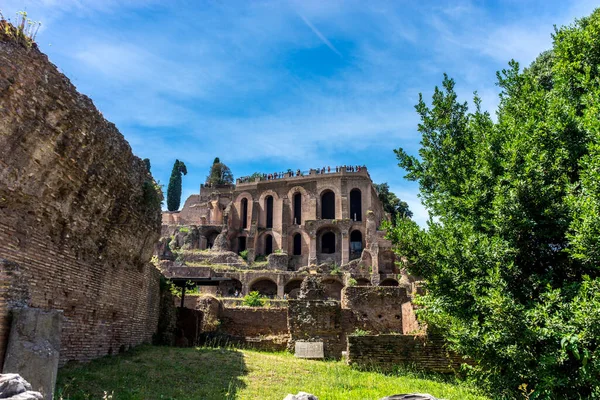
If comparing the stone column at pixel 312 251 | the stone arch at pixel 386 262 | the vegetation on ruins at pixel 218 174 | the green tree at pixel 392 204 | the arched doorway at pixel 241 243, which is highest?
the vegetation on ruins at pixel 218 174

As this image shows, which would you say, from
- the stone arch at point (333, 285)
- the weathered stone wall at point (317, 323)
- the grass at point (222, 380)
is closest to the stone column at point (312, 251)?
the stone arch at point (333, 285)

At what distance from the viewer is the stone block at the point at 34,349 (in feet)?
18.6

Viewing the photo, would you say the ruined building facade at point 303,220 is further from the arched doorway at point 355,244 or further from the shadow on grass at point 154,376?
the shadow on grass at point 154,376

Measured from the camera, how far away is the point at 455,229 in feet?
27.7

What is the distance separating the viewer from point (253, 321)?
51.4 feet

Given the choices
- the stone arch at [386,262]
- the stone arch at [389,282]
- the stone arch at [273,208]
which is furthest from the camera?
the stone arch at [273,208]

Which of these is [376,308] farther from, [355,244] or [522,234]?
[355,244]

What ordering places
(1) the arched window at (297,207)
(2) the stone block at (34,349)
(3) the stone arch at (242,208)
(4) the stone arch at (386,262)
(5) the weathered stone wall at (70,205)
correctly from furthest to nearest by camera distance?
1. (3) the stone arch at (242,208)
2. (1) the arched window at (297,207)
3. (4) the stone arch at (386,262)
4. (5) the weathered stone wall at (70,205)
5. (2) the stone block at (34,349)

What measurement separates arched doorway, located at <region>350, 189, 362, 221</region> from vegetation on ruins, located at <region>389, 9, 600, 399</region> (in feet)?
116

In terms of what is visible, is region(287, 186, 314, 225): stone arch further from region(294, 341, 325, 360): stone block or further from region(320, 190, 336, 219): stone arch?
region(294, 341, 325, 360): stone block

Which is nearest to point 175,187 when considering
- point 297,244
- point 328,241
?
point 297,244

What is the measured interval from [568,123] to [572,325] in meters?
3.63

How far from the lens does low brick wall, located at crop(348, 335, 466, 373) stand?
34.2ft

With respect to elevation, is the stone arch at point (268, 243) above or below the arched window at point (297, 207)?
below
